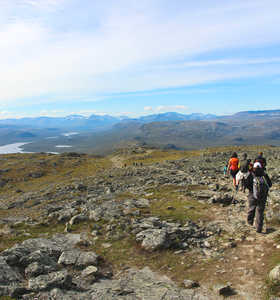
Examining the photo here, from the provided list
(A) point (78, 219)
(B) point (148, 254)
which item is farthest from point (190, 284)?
(A) point (78, 219)

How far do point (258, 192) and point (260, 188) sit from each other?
0.88 ft

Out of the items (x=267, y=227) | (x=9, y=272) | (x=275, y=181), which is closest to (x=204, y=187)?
(x=275, y=181)

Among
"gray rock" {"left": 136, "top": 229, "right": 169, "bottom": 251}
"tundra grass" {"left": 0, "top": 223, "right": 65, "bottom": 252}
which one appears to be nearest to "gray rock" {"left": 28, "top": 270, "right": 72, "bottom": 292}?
"gray rock" {"left": 136, "top": 229, "right": 169, "bottom": 251}

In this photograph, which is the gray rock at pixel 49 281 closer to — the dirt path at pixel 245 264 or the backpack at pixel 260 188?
→ the dirt path at pixel 245 264

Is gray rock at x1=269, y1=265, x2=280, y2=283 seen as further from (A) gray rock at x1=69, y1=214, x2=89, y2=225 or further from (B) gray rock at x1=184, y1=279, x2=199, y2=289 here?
(A) gray rock at x1=69, y1=214, x2=89, y2=225

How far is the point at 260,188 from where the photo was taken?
551 inches

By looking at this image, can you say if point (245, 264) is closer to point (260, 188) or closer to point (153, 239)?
point (260, 188)

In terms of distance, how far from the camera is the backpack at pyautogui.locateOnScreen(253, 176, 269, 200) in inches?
551

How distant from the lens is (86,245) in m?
14.5

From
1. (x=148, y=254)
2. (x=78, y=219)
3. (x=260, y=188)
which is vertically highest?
(x=260, y=188)

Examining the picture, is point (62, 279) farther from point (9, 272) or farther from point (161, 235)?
point (161, 235)

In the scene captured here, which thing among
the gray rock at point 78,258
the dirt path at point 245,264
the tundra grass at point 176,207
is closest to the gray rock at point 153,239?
the dirt path at point 245,264

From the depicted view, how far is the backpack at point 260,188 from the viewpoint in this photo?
551 inches

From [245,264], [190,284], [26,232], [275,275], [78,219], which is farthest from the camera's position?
[78,219]
